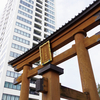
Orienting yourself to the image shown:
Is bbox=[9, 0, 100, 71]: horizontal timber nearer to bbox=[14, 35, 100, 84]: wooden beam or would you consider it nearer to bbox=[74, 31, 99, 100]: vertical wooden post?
bbox=[74, 31, 99, 100]: vertical wooden post

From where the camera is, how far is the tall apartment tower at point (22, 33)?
22.3 metres

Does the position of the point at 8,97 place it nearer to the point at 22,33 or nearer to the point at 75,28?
the point at 22,33

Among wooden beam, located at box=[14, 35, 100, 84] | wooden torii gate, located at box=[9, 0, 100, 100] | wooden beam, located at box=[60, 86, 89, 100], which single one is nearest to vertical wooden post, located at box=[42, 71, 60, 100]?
wooden torii gate, located at box=[9, 0, 100, 100]

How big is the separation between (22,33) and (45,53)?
81.5 feet

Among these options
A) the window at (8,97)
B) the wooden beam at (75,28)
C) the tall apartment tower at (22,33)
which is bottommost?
the window at (8,97)

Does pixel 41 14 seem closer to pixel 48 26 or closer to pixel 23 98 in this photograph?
pixel 48 26

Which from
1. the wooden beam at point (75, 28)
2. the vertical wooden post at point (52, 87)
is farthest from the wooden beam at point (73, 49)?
the vertical wooden post at point (52, 87)

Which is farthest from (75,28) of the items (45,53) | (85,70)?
(85,70)

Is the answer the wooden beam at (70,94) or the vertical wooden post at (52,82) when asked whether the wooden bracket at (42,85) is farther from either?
the wooden beam at (70,94)

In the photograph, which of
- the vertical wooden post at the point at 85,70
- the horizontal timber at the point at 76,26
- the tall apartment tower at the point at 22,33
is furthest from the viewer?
the tall apartment tower at the point at 22,33

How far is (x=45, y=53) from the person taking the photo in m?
6.15

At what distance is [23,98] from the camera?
20.1 feet

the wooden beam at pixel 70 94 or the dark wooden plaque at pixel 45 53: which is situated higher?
the dark wooden plaque at pixel 45 53

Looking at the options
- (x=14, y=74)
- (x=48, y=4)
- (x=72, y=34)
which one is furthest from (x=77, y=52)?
(x=48, y=4)
